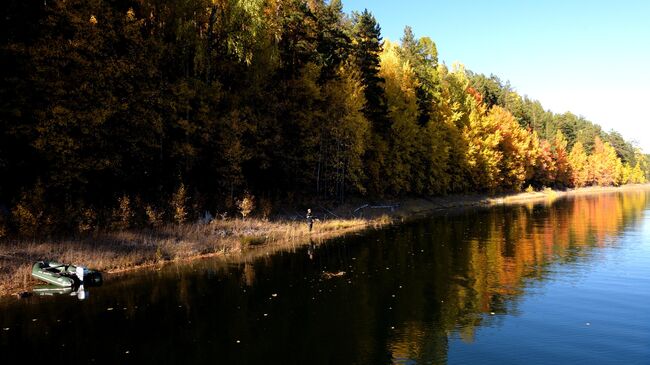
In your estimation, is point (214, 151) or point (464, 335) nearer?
point (464, 335)

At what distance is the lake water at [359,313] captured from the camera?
13047mm

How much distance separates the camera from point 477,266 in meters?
24.6

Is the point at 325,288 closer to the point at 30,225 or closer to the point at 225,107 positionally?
the point at 30,225

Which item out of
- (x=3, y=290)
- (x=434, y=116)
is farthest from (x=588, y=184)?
(x=3, y=290)

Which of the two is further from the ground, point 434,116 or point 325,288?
point 434,116

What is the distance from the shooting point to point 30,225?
22.8 metres

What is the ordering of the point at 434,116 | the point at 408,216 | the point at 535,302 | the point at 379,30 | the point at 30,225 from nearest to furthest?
the point at 535,302
the point at 30,225
the point at 408,216
the point at 379,30
the point at 434,116

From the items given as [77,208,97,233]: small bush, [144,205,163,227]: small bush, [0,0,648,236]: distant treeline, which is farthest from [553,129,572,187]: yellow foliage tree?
[77,208,97,233]: small bush

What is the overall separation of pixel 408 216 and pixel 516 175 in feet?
159

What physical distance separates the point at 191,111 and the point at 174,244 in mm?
12039

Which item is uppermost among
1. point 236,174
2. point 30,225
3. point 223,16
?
point 223,16

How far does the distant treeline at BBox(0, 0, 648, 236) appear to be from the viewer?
82.2ft

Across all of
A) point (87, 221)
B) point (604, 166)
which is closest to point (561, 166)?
point (604, 166)

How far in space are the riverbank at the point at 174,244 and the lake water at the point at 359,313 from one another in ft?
5.40
